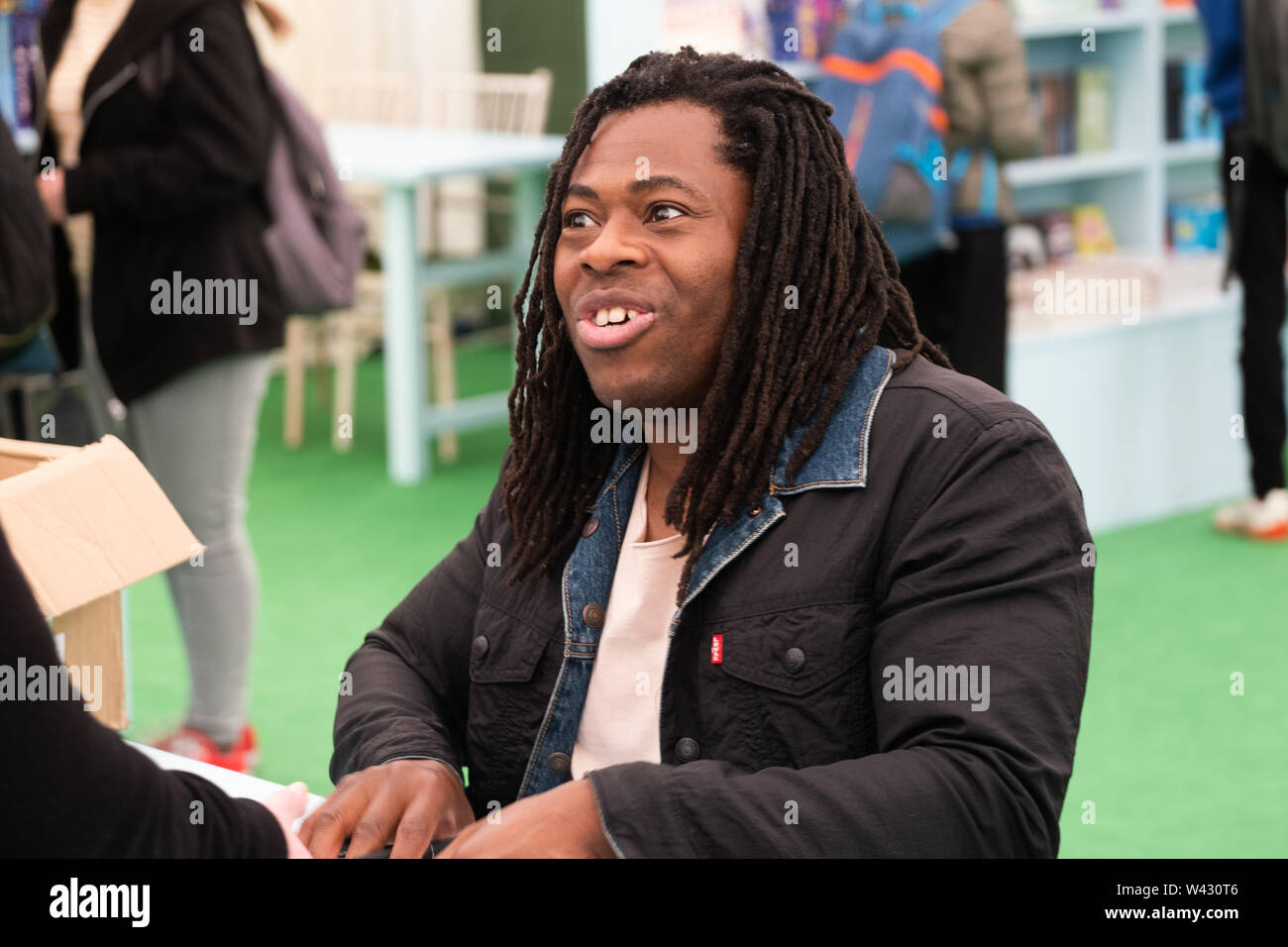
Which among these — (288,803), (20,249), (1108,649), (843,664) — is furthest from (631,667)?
(1108,649)

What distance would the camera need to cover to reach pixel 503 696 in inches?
63.6

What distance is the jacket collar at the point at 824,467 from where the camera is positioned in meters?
1.48

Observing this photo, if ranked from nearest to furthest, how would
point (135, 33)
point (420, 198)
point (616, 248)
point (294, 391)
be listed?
1. point (616, 248)
2. point (135, 33)
3. point (294, 391)
4. point (420, 198)

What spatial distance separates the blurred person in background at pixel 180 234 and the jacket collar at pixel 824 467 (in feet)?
5.38

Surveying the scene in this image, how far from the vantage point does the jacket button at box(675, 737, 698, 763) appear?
4.86 ft

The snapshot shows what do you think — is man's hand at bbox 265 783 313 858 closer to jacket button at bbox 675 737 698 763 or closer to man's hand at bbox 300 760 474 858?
man's hand at bbox 300 760 474 858

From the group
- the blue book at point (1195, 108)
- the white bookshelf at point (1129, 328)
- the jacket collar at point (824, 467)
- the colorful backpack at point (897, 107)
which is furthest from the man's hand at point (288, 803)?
the blue book at point (1195, 108)

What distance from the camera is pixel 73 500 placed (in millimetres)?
1525

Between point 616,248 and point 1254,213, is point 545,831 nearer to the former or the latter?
point 616,248

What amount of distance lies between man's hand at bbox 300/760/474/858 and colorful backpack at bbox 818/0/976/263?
2.88m

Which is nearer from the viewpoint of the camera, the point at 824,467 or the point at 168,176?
the point at 824,467

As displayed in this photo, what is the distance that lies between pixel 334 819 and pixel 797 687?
15.9 inches

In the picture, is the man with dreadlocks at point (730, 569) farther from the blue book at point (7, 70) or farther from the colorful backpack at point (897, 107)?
the blue book at point (7, 70)

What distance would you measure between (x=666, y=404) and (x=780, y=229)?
19 cm
